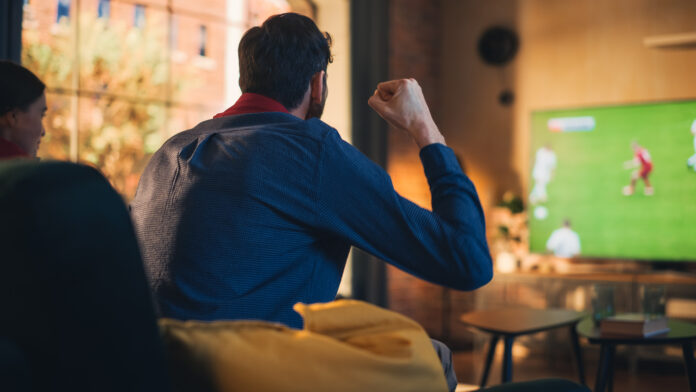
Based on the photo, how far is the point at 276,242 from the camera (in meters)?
1.02

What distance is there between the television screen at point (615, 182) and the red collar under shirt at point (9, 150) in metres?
4.20

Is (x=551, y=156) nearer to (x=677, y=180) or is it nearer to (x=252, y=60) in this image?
(x=677, y=180)

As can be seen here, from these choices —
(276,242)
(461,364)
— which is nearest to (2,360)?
(276,242)

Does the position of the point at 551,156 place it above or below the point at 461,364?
above

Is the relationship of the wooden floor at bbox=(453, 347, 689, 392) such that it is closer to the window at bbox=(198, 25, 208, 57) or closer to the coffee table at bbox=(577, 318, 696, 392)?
the coffee table at bbox=(577, 318, 696, 392)

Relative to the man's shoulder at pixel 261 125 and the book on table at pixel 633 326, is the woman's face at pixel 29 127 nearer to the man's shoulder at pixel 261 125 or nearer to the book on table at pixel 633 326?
the man's shoulder at pixel 261 125

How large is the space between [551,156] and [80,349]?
5238mm

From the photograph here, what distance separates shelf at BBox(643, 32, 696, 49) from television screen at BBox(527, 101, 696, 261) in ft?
1.31

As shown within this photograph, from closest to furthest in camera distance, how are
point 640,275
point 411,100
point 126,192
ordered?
point 411,100 → point 126,192 → point 640,275

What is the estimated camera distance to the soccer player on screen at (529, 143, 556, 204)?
214 inches

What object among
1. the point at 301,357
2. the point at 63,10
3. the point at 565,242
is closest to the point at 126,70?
the point at 63,10

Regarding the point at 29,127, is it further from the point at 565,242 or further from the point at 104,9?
the point at 565,242

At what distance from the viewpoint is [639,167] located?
5.10 meters

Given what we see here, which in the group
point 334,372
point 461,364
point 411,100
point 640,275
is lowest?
point 461,364
